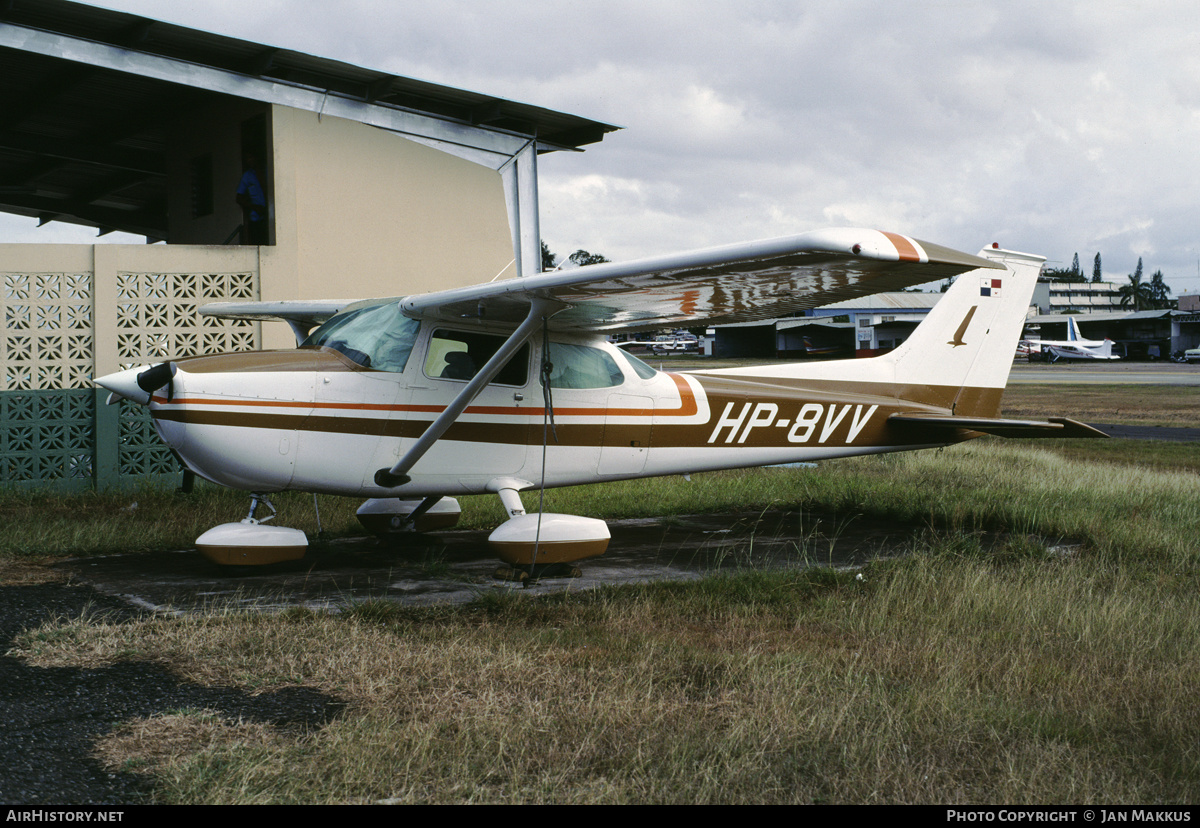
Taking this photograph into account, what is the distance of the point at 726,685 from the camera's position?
4.10 meters

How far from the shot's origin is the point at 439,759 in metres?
3.24

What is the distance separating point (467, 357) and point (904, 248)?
11.4ft

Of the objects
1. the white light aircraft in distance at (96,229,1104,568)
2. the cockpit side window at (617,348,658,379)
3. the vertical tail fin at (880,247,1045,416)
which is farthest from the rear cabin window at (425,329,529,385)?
the vertical tail fin at (880,247,1045,416)

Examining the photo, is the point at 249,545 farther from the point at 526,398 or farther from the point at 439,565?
the point at 526,398

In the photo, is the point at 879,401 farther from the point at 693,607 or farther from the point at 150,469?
the point at 150,469

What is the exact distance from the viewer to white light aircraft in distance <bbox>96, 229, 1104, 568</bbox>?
5.80 m

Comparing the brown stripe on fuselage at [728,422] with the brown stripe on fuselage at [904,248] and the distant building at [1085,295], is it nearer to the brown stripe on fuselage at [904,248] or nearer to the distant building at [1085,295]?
the brown stripe on fuselage at [904,248]

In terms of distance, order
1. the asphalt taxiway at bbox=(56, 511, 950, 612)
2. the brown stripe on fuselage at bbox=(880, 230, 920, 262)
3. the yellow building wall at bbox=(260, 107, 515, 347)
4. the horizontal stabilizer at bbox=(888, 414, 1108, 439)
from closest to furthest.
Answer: the brown stripe on fuselage at bbox=(880, 230, 920, 262)
the asphalt taxiway at bbox=(56, 511, 950, 612)
the horizontal stabilizer at bbox=(888, 414, 1108, 439)
the yellow building wall at bbox=(260, 107, 515, 347)

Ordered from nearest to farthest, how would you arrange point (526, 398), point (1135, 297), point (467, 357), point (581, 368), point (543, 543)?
1. point (543, 543)
2. point (467, 357)
3. point (526, 398)
4. point (581, 368)
5. point (1135, 297)

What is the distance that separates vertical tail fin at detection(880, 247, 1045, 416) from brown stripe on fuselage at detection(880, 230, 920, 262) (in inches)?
182

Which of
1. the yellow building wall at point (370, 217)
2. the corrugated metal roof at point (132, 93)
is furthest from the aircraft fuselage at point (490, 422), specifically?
the corrugated metal roof at point (132, 93)

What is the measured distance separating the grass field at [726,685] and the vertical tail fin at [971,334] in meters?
2.30

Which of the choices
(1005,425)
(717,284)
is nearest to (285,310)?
(717,284)

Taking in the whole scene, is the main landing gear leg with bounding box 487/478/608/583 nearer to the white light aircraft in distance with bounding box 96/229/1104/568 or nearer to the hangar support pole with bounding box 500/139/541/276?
the white light aircraft in distance with bounding box 96/229/1104/568
